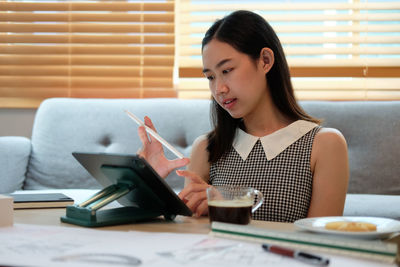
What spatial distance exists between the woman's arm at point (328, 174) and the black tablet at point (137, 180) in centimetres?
46

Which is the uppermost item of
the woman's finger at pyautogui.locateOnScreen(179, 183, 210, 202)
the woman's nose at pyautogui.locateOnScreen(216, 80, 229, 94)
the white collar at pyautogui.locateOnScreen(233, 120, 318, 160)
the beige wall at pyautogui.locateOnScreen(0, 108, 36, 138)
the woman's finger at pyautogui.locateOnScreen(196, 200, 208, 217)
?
the woman's nose at pyautogui.locateOnScreen(216, 80, 229, 94)

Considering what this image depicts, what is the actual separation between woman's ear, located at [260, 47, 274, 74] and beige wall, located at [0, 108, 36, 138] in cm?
178

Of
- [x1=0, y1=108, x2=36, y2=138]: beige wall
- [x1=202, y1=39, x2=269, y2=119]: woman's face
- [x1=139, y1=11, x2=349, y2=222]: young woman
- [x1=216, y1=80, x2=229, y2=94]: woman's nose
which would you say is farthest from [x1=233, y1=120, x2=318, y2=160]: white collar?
[x1=0, y1=108, x2=36, y2=138]: beige wall

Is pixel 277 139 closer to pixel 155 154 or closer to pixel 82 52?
pixel 155 154

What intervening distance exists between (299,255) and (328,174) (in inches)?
28.4

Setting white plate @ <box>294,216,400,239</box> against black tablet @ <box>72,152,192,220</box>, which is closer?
white plate @ <box>294,216,400,239</box>

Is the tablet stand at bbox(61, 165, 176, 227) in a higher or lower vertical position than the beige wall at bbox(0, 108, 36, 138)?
higher

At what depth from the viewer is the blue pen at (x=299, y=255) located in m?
0.65

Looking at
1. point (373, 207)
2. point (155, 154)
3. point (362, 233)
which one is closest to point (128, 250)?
point (362, 233)

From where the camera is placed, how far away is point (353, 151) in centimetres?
236

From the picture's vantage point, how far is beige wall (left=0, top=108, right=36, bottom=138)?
2861 millimetres

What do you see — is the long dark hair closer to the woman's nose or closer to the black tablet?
the woman's nose

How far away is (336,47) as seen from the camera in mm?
2760

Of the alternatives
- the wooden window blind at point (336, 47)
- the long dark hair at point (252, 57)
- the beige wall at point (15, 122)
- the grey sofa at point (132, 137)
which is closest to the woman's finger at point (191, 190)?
the long dark hair at point (252, 57)
